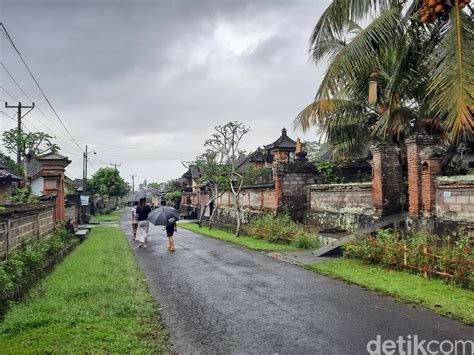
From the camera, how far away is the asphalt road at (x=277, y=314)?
466 cm

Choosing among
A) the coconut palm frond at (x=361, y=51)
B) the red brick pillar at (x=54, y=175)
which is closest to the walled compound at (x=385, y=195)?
the coconut palm frond at (x=361, y=51)

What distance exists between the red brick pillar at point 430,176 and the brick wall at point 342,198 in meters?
2.59

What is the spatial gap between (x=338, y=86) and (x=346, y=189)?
5989 millimetres

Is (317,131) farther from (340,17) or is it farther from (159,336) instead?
(159,336)

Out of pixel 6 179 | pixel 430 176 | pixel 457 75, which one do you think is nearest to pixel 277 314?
pixel 457 75

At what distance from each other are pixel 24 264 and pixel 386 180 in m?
9.75

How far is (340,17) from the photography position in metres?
8.32

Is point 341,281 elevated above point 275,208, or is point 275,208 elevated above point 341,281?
point 275,208

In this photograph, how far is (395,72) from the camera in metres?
8.88

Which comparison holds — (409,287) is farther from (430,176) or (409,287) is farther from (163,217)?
(163,217)

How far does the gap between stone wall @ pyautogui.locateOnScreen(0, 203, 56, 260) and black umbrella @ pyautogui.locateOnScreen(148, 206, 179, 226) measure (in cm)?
319

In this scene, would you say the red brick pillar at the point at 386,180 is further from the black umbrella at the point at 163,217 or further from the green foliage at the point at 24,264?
the green foliage at the point at 24,264

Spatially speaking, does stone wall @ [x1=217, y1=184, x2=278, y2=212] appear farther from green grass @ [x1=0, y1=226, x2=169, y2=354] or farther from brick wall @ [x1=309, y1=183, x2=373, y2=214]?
green grass @ [x1=0, y1=226, x2=169, y2=354]

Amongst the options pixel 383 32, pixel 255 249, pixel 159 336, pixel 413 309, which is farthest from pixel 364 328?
pixel 255 249
